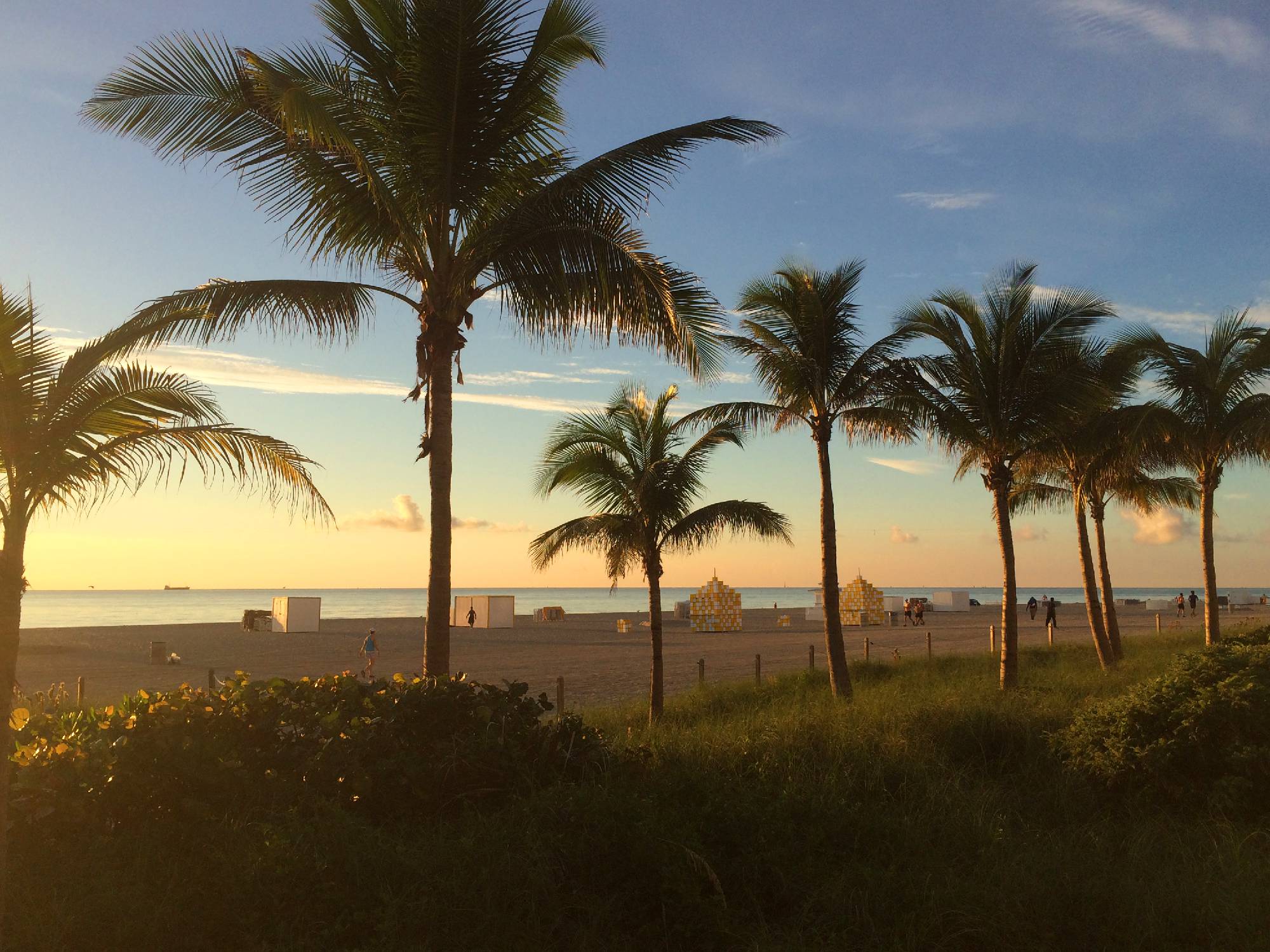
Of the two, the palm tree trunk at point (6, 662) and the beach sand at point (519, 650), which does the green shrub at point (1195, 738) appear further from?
the beach sand at point (519, 650)

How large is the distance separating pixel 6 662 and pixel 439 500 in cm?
462

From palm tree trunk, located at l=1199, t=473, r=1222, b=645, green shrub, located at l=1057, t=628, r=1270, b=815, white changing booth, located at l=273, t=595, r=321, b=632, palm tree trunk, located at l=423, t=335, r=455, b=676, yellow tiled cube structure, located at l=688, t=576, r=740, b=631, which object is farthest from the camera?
yellow tiled cube structure, located at l=688, t=576, r=740, b=631

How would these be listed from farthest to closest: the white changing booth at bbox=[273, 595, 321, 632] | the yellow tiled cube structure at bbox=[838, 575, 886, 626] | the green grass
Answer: the yellow tiled cube structure at bbox=[838, 575, 886, 626], the white changing booth at bbox=[273, 595, 321, 632], the green grass

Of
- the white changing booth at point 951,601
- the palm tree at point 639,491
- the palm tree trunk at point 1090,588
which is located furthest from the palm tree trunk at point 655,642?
the white changing booth at point 951,601

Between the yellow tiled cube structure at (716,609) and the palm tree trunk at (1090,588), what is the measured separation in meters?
27.1

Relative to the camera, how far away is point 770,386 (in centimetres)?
1515

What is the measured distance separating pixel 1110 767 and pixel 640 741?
4.13 m

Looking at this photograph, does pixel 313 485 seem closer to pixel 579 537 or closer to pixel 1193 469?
pixel 579 537

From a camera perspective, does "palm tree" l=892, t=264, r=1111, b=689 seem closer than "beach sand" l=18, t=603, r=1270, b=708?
Yes

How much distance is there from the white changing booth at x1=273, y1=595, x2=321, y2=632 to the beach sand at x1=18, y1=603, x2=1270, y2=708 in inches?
37.6

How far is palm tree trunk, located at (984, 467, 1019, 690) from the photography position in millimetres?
14773

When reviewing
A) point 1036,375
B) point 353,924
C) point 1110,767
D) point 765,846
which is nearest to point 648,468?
point 1036,375

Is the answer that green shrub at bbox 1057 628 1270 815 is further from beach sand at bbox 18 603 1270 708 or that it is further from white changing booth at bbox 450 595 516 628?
white changing booth at bbox 450 595 516 628

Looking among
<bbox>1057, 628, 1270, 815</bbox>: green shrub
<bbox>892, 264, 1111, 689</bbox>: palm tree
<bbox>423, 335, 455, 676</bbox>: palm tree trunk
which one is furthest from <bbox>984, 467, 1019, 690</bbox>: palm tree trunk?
<bbox>423, 335, 455, 676</bbox>: palm tree trunk
